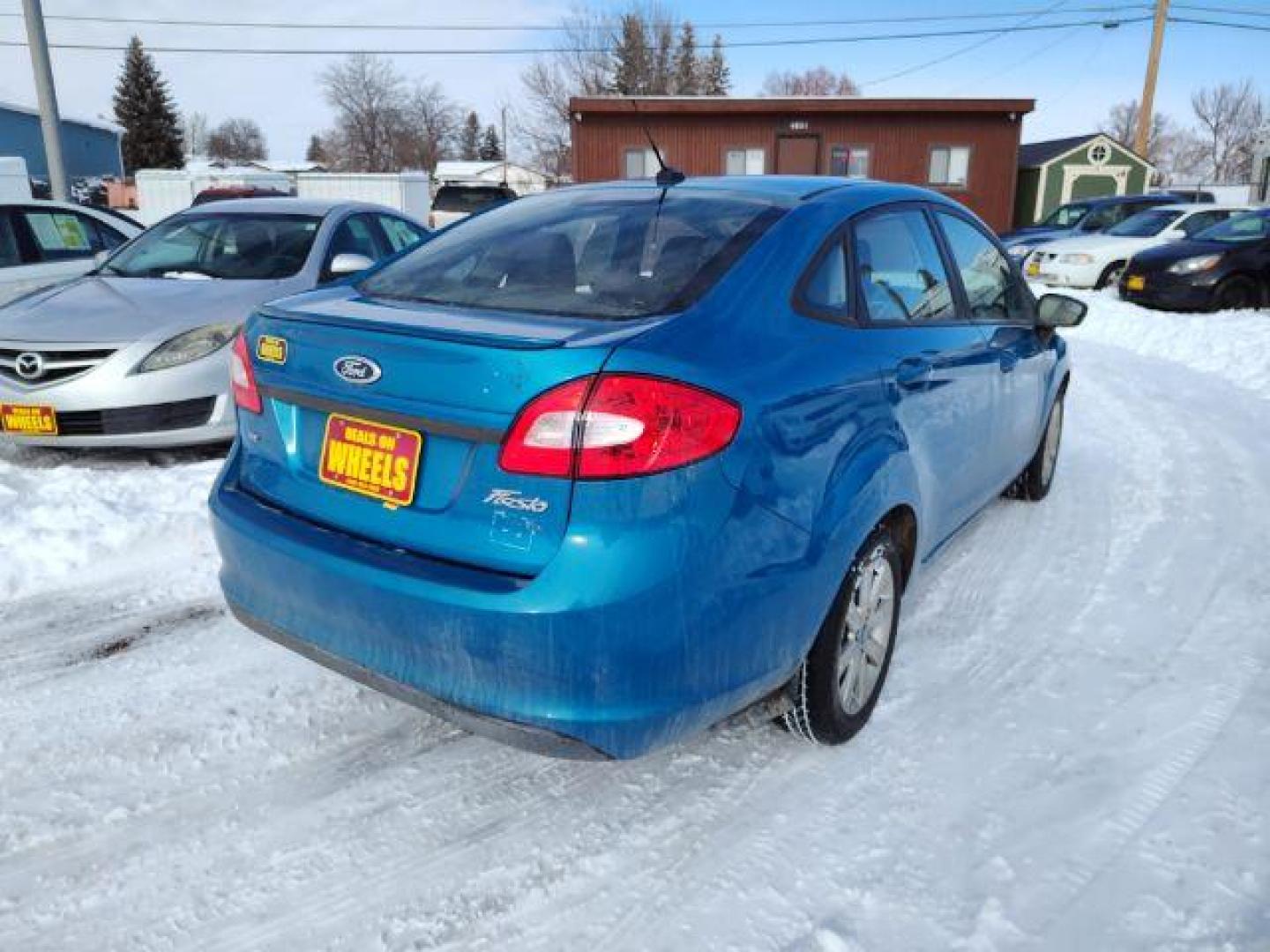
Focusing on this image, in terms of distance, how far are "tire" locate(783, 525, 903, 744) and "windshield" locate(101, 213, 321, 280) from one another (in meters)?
4.55

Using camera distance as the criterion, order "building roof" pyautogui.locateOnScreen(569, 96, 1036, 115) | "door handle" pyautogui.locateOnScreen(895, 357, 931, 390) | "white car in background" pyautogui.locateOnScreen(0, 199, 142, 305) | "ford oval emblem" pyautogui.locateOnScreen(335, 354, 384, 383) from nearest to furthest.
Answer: "ford oval emblem" pyautogui.locateOnScreen(335, 354, 384, 383), "door handle" pyautogui.locateOnScreen(895, 357, 931, 390), "white car in background" pyautogui.locateOnScreen(0, 199, 142, 305), "building roof" pyautogui.locateOnScreen(569, 96, 1036, 115)

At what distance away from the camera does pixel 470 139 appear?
9675 cm

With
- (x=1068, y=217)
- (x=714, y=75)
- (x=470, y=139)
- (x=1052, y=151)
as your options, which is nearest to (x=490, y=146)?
(x=470, y=139)

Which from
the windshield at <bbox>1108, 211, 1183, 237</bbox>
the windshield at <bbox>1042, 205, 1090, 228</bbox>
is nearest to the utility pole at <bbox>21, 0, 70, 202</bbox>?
the windshield at <bbox>1108, 211, 1183, 237</bbox>

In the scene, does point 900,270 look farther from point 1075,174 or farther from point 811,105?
point 1075,174

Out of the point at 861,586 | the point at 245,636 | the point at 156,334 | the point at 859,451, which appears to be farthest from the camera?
the point at 156,334

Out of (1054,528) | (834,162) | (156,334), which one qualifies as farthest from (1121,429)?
(834,162)

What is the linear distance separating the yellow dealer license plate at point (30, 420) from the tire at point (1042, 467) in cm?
500

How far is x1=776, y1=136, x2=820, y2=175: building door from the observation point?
26266mm

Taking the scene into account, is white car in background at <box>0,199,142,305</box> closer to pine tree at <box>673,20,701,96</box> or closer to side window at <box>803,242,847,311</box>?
side window at <box>803,242,847,311</box>

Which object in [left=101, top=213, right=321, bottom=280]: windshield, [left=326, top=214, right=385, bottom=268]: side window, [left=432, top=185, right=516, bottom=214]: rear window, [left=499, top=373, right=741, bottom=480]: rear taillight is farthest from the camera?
[left=432, top=185, right=516, bottom=214]: rear window

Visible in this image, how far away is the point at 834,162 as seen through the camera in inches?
1042

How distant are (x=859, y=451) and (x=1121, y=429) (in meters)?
5.20

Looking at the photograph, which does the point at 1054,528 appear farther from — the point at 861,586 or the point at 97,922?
the point at 97,922
